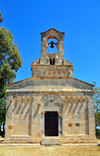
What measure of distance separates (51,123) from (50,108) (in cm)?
142

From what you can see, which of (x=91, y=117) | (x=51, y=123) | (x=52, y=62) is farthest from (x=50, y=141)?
(x=52, y=62)

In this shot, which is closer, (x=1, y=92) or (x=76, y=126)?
(x=76, y=126)

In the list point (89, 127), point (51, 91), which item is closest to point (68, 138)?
point (89, 127)

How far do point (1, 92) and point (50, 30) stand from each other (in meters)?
11.8

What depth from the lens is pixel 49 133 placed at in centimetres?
1550

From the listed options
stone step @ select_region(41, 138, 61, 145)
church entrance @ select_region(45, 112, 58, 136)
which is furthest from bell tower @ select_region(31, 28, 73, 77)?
stone step @ select_region(41, 138, 61, 145)

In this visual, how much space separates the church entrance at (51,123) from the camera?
15.5 m

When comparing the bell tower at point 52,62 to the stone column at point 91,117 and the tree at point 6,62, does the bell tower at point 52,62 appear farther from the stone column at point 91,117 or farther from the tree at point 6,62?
the tree at point 6,62

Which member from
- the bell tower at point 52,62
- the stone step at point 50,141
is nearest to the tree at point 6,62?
the bell tower at point 52,62

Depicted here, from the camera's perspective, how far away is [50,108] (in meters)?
15.8

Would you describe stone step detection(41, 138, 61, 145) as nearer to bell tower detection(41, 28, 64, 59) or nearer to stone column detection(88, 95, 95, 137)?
stone column detection(88, 95, 95, 137)

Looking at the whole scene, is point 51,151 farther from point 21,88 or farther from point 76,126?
point 21,88

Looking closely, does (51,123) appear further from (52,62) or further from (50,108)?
(52,62)

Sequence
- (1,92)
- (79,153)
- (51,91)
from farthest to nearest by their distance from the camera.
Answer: (1,92)
(51,91)
(79,153)
